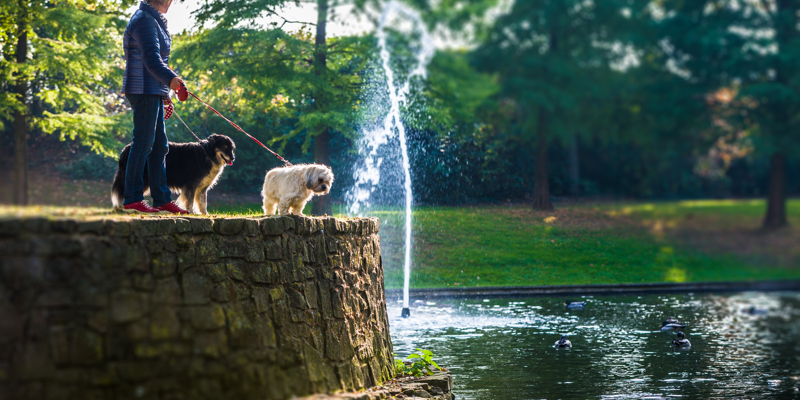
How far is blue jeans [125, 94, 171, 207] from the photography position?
534 cm

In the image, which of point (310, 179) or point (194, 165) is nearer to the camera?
point (310, 179)

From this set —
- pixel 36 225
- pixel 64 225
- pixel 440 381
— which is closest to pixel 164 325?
pixel 64 225

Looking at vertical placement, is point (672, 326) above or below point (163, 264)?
below

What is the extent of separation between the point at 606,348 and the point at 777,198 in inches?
580

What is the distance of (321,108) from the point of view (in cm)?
1321

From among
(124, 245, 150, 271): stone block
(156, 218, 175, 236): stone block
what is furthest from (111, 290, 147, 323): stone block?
(156, 218, 175, 236): stone block

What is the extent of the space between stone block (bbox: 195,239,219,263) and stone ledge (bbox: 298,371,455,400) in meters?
1.27

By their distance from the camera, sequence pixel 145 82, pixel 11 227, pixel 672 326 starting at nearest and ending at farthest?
1. pixel 11 227
2. pixel 145 82
3. pixel 672 326

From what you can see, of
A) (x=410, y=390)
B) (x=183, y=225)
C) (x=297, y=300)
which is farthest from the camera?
(x=410, y=390)

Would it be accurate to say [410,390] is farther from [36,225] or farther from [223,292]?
[36,225]

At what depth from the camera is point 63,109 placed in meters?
14.7

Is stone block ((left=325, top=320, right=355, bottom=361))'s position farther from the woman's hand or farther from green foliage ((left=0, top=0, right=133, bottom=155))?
green foliage ((left=0, top=0, right=133, bottom=155))

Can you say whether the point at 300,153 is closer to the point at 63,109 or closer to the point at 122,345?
the point at 63,109

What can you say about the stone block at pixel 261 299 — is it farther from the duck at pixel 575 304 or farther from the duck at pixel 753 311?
the duck at pixel 753 311
